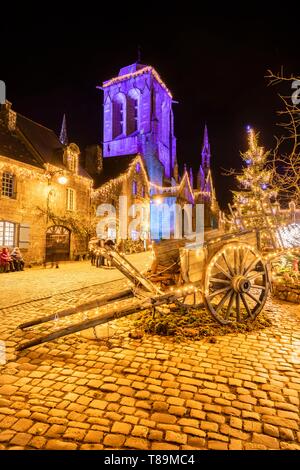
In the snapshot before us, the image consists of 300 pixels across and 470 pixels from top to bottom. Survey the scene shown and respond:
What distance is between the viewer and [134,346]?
4.22 metres

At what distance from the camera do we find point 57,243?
1781 centimetres

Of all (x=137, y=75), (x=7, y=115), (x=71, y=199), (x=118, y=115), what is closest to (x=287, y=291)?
(x=71, y=199)

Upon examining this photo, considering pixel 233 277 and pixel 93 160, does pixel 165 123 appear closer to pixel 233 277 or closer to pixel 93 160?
pixel 93 160

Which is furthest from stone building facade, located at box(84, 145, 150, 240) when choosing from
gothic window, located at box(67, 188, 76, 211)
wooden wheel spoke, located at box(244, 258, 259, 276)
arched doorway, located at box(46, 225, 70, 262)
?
wooden wheel spoke, located at box(244, 258, 259, 276)

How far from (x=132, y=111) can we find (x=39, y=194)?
27.9 meters

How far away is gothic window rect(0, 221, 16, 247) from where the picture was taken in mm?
14414

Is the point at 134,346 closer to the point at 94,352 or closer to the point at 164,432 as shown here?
the point at 94,352

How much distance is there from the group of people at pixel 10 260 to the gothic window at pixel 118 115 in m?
29.8

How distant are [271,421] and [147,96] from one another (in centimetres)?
4053

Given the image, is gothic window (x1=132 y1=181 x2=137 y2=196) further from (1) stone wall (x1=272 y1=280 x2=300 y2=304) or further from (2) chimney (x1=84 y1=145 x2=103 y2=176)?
(1) stone wall (x1=272 y1=280 x2=300 y2=304)

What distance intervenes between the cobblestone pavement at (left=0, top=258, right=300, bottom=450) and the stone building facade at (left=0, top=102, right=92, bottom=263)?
11814 millimetres

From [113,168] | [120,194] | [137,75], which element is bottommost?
[120,194]

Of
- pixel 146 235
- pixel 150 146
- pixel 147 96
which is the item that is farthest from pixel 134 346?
pixel 147 96
